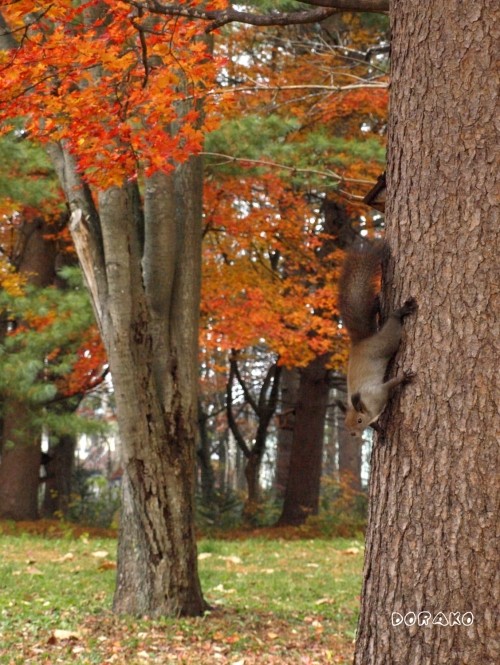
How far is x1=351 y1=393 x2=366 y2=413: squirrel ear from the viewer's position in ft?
11.9

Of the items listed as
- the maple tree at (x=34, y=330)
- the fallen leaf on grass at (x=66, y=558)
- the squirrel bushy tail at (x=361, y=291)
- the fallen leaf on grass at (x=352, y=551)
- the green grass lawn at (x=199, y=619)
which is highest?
the maple tree at (x=34, y=330)

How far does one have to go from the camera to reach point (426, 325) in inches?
131

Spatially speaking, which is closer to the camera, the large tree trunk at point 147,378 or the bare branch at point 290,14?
the bare branch at point 290,14

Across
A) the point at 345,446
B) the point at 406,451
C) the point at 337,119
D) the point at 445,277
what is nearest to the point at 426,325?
the point at 445,277

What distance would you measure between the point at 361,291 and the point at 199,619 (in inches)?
138

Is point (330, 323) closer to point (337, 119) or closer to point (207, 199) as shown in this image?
point (207, 199)

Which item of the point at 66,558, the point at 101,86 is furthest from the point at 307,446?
the point at 101,86

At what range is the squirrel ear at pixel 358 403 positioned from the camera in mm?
3637

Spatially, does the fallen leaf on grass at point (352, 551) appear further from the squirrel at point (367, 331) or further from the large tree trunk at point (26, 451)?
the squirrel at point (367, 331)

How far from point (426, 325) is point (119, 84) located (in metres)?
2.83

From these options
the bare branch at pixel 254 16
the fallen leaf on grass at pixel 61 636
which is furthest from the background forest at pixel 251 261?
the fallen leaf on grass at pixel 61 636

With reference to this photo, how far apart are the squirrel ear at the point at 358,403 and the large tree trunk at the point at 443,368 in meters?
0.21

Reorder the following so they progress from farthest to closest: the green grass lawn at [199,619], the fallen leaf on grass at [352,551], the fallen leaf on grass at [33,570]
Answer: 1. the fallen leaf on grass at [352,551]
2. the fallen leaf on grass at [33,570]
3. the green grass lawn at [199,619]

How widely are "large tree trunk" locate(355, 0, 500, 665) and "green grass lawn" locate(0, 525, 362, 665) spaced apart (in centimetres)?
224
